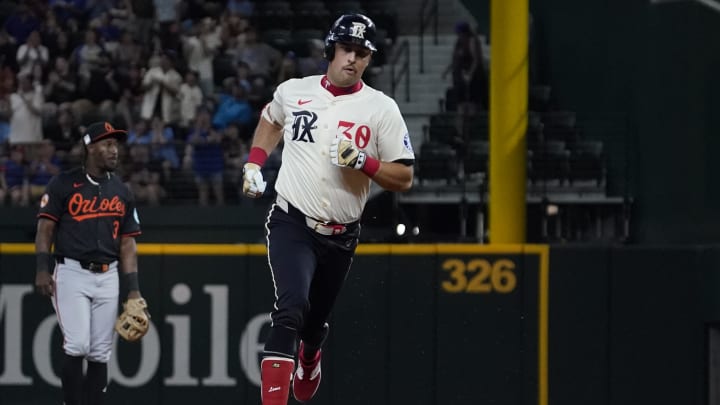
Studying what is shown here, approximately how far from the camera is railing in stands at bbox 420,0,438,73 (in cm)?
1616

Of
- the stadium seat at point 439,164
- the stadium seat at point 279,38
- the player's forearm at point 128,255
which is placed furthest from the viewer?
the stadium seat at point 279,38

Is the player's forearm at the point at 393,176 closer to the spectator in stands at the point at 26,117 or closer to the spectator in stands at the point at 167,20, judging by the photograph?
the spectator in stands at the point at 26,117

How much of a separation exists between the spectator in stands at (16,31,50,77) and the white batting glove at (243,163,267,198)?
30.5ft

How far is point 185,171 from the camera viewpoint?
13328mm

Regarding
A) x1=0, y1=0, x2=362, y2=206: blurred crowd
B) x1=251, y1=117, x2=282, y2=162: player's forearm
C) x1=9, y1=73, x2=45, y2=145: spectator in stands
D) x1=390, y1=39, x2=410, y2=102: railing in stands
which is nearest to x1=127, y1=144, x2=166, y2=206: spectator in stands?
x1=0, y1=0, x2=362, y2=206: blurred crowd

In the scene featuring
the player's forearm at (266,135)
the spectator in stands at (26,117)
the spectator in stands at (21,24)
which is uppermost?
the spectator in stands at (21,24)

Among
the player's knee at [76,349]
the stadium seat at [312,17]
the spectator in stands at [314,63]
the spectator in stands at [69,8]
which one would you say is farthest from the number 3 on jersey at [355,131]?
the spectator in stands at [69,8]

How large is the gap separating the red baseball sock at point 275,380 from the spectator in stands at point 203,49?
349 inches

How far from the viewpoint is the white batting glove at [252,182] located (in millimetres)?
7086

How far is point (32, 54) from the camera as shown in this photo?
1603 cm

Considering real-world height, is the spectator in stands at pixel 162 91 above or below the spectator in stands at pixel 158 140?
above

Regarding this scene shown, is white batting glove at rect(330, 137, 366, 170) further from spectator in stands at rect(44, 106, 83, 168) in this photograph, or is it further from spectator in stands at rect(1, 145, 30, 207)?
spectator in stands at rect(44, 106, 83, 168)

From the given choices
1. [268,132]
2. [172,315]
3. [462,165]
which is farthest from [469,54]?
[268,132]

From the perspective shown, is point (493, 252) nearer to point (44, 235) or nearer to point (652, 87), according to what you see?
point (44, 235)
